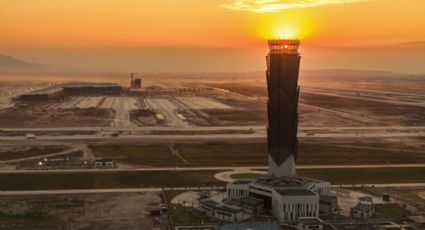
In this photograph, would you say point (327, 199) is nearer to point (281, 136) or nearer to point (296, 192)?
point (296, 192)

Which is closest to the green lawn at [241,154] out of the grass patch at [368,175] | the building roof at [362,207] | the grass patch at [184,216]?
the grass patch at [368,175]

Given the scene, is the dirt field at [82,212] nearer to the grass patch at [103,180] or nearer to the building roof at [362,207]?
the grass patch at [103,180]

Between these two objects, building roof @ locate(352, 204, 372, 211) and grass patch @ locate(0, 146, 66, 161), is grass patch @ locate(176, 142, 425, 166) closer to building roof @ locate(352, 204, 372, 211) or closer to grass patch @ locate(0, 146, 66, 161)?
grass patch @ locate(0, 146, 66, 161)

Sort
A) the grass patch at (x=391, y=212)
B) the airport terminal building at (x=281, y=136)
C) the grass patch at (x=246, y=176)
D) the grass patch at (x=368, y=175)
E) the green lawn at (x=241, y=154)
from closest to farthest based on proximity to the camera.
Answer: the grass patch at (x=391, y=212)
the airport terminal building at (x=281, y=136)
the grass patch at (x=368, y=175)
the grass patch at (x=246, y=176)
the green lawn at (x=241, y=154)

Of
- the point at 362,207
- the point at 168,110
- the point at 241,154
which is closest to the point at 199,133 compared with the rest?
the point at 241,154

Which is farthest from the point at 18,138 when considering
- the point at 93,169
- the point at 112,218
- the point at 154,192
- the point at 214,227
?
the point at 214,227
